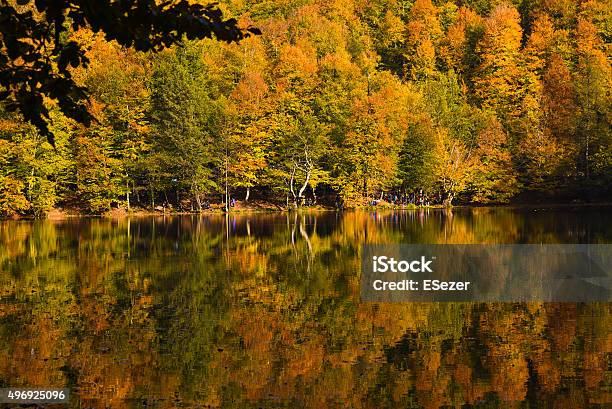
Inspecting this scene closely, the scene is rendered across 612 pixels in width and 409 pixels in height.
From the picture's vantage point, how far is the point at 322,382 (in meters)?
10.8

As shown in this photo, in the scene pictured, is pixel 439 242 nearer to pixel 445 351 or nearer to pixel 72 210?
pixel 445 351

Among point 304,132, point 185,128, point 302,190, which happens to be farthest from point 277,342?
point 304,132

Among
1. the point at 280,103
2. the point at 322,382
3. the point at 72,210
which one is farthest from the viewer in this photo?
the point at 280,103

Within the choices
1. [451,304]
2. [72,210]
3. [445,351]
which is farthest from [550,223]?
[72,210]

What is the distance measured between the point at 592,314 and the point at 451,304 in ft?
9.82

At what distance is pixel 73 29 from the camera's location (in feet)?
22.0

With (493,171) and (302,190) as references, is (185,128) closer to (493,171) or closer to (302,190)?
(302,190)

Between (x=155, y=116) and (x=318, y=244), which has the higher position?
(x=155, y=116)

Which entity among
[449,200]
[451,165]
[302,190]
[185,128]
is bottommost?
[449,200]

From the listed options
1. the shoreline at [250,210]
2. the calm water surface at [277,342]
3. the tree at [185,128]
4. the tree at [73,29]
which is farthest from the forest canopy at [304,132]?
the tree at [73,29]

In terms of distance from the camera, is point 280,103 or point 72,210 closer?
point 72,210

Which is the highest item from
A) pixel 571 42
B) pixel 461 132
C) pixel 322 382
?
pixel 571 42

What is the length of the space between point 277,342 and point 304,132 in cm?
5684

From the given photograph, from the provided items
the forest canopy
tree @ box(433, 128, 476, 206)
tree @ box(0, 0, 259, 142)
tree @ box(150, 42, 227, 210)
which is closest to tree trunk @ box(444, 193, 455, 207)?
tree @ box(433, 128, 476, 206)
